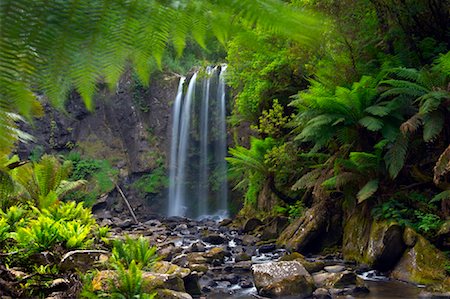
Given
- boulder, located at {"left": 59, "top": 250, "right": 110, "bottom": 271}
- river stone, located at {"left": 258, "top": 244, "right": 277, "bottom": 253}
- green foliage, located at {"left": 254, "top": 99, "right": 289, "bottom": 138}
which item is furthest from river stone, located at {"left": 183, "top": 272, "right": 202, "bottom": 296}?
green foliage, located at {"left": 254, "top": 99, "right": 289, "bottom": 138}

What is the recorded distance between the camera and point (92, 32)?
0.68 metres

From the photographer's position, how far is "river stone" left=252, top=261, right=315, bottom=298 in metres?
5.91

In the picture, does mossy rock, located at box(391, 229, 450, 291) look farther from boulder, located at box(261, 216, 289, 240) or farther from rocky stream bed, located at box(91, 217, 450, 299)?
boulder, located at box(261, 216, 289, 240)

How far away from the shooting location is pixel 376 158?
7.32 m

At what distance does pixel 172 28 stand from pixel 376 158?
284 inches

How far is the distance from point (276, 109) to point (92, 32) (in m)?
10.6

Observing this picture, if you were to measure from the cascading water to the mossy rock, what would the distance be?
14117mm

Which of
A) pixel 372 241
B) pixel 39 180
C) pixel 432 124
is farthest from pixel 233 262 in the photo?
pixel 39 180

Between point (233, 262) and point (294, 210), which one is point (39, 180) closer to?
point (233, 262)

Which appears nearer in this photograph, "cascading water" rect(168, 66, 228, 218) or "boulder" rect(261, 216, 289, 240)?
"boulder" rect(261, 216, 289, 240)

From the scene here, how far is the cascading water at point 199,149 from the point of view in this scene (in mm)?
21062

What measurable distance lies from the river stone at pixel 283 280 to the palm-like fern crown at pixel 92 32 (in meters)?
5.70

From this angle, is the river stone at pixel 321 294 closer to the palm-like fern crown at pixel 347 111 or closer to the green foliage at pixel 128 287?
the green foliage at pixel 128 287

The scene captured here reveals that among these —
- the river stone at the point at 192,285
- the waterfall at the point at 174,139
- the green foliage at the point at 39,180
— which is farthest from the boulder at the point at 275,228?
the waterfall at the point at 174,139
